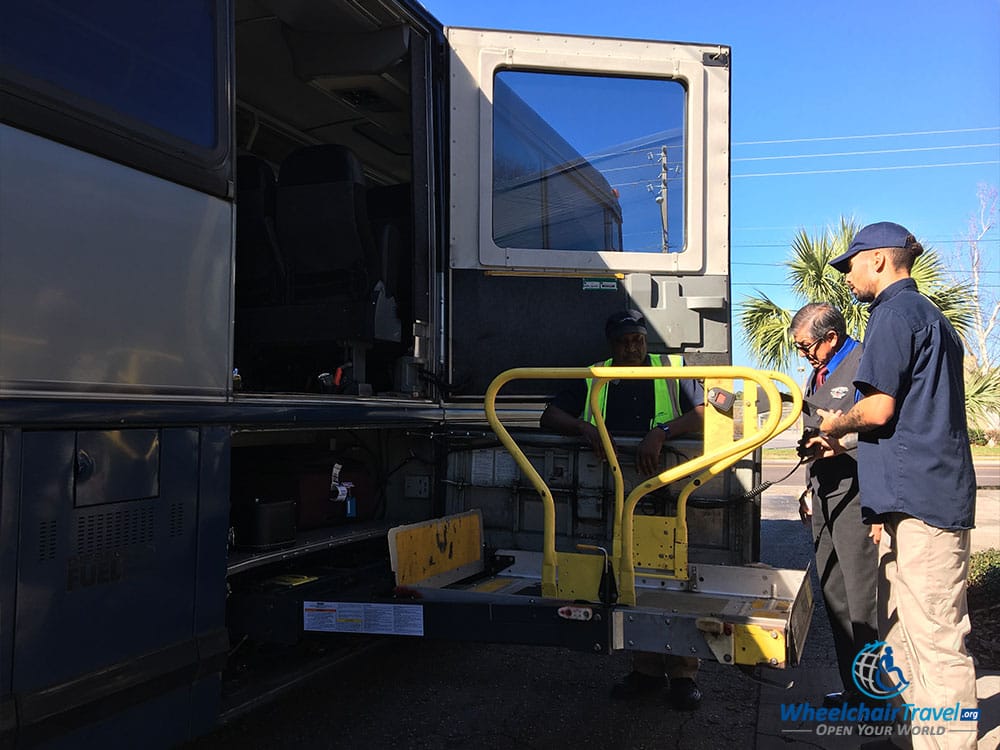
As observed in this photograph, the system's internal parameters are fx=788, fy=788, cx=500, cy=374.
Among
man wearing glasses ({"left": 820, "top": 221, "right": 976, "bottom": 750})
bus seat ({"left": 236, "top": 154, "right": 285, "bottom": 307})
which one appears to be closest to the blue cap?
man wearing glasses ({"left": 820, "top": 221, "right": 976, "bottom": 750})

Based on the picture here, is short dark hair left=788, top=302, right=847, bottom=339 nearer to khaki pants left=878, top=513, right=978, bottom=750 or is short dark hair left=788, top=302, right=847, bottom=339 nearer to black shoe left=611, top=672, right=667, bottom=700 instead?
khaki pants left=878, top=513, right=978, bottom=750

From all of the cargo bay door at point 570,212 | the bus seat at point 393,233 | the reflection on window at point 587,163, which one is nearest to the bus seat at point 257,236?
the bus seat at point 393,233

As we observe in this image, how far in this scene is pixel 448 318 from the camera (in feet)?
12.8

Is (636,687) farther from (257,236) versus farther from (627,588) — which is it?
(257,236)

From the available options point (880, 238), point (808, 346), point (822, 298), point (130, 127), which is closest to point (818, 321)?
point (808, 346)

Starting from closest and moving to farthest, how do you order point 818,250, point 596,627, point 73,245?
point 73,245 → point 596,627 → point 818,250

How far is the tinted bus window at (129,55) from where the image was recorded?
201 cm

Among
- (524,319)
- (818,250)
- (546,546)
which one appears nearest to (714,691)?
(546,546)

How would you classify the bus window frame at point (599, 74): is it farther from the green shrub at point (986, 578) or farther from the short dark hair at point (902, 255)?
the green shrub at point (986, 578)

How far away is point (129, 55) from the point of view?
2289mm

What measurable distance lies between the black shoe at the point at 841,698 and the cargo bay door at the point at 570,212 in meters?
1.59

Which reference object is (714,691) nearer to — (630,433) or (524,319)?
(630,433)

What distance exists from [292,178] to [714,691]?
339cm

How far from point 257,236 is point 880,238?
274 centimetres
